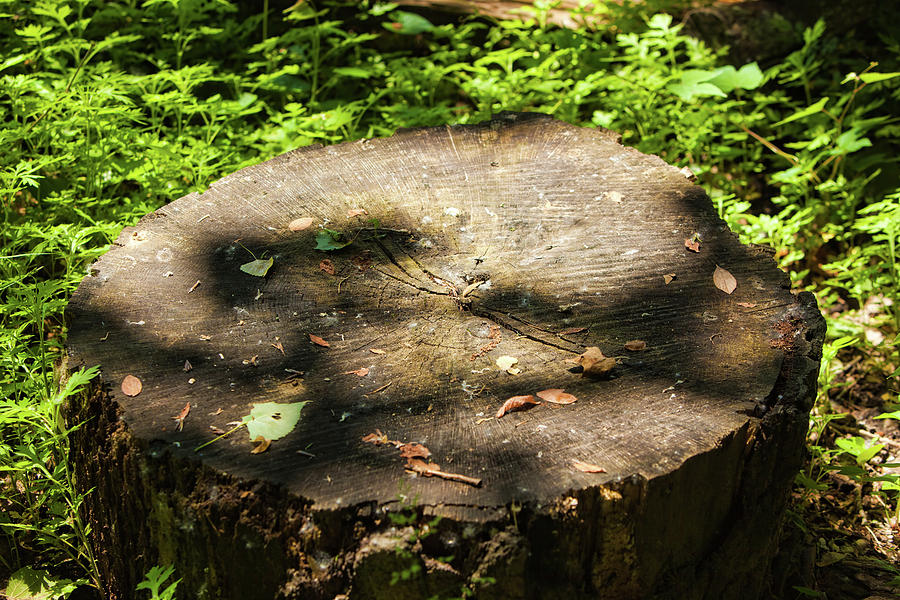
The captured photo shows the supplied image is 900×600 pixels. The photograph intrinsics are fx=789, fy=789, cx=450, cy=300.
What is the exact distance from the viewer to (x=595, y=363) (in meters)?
1.88

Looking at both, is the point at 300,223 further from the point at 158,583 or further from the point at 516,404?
the point at 158,583

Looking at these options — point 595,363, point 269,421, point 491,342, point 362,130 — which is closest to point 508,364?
point 491,342

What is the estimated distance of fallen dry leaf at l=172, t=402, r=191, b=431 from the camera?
1.72m

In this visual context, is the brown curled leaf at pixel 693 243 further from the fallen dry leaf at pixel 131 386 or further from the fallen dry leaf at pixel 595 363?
the fallen dry leaf at pixel 131 386

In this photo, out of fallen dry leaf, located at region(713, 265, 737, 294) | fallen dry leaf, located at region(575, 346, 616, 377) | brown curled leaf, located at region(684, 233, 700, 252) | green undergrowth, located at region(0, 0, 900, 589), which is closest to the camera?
fallen dry leaf, located at region(575, 346, 616, 377)

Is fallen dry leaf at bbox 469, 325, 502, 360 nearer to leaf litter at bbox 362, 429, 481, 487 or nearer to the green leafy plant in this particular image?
leaf litter at bbox 362, 429, 481, 487

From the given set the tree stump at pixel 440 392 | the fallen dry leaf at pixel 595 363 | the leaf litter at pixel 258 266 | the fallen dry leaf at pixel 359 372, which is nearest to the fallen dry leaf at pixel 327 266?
the tree stump at pixel 440 392

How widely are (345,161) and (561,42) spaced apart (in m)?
2.10

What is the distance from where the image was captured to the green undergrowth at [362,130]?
246 centimetres

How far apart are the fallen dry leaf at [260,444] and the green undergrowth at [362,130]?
0.44 meters

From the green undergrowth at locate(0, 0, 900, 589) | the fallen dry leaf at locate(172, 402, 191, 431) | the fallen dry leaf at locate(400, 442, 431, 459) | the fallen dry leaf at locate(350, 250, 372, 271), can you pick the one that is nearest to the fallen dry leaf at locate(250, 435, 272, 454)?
the fallen dry leaf at locate(172, 402, 191, 431)

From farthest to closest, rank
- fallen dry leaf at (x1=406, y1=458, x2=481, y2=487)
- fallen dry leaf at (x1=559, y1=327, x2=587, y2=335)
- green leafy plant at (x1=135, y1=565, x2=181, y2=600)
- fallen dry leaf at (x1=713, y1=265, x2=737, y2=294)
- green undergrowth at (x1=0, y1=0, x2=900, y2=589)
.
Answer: green undergrowth at (x1=0, y1=0, x2=900, y2=589), fallen dry leaf at (x1=713, y1=265, x2=737, y2=294), fallen dry leaf at (x1=559, y1=327, x2=587, y2=335), green leafy plant at (x1=135, y1=565, x2=181, y2=600), fallen dry leaf at (x1=406, y1=458, x2=481, y2=487)

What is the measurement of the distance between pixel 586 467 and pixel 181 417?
2.90 ft

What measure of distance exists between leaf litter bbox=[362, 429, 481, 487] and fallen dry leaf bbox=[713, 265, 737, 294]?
3.18 ft
